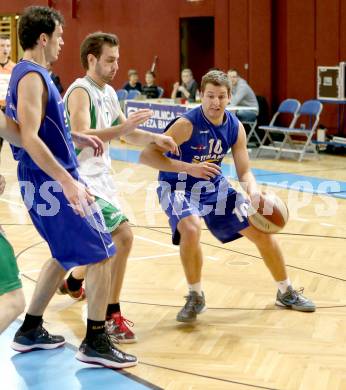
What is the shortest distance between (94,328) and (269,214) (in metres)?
1.53

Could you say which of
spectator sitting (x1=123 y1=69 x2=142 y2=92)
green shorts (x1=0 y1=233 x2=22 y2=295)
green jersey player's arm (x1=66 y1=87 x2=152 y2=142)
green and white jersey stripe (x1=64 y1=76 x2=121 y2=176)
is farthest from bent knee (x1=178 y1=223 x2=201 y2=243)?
spectator sitting (x1=123 y1=69 x2=142 y2=92)

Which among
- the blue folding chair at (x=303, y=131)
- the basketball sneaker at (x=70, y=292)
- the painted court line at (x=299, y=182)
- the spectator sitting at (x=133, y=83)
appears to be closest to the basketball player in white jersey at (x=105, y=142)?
the basketball sneaker at (x=70, y=292)

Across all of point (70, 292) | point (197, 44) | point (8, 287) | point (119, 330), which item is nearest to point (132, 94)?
point (197, 44)

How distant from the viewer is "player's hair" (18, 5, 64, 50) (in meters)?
4.14

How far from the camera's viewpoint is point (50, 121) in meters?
4.18

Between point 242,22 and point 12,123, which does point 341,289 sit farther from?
point 242,22

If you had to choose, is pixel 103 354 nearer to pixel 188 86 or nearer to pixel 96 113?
pixel 96 113

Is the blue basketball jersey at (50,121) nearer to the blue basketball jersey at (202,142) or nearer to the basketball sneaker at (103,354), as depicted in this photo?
the basketball sneaker at (103,354)

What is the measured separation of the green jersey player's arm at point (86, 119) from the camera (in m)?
4.59

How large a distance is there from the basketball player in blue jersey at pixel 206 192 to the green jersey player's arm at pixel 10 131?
55.1 inches

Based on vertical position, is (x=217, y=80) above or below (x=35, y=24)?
below

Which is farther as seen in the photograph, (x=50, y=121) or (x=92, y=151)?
(x=92, y=151)

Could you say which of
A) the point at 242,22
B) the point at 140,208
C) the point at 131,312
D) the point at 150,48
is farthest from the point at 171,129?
the point at 150,48

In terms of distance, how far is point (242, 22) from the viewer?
665 inches
